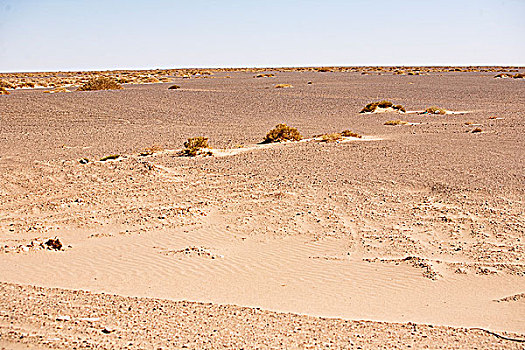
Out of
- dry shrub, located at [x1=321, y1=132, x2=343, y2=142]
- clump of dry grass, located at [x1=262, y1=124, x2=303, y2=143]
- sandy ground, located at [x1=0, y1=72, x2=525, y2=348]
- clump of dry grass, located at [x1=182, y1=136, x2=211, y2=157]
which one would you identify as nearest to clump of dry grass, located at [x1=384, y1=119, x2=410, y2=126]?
sandy ground, located at [x1=0, y1=72, x2=525, y2=348]

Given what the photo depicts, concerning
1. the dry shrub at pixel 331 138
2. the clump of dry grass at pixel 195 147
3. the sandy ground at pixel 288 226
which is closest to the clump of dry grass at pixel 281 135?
the sandy ground at pixel 288 226

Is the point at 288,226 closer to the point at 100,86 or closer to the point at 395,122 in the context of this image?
the point at 395,122

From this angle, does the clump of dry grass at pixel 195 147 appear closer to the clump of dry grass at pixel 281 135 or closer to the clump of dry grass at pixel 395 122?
the clump of dry grass at pixel 281 135

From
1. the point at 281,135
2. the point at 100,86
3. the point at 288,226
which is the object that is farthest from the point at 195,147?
the point at 100,86

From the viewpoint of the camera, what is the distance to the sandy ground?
7871 millimetres

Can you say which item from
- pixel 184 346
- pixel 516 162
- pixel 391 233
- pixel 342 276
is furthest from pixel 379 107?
pixel 184 346

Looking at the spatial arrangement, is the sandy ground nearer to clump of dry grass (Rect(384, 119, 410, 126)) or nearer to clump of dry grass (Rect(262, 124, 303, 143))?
clump of dry grass (Rect(262, 124, 303, 143))

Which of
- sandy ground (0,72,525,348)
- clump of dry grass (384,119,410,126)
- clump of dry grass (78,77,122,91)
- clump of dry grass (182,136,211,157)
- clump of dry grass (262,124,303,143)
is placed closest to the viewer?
sandy ground (0,72,525,348)

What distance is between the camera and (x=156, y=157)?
59.9 ft

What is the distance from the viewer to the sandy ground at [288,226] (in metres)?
7.87

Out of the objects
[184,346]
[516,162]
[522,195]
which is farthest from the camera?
[516,162]

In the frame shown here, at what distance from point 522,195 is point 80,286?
31.9ft

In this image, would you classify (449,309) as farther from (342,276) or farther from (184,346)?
(184,346)

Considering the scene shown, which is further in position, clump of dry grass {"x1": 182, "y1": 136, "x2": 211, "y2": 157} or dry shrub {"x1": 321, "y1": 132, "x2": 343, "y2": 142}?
dry shrub {"x1": 321, "y1": 132, "x2": 343, "y2": 142}
